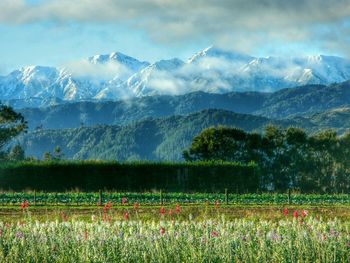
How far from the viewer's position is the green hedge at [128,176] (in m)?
63.0

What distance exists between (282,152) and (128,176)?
→ 31.6m

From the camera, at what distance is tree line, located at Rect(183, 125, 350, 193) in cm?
8744

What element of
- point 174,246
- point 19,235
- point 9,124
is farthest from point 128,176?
point 174,246

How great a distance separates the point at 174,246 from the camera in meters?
14.0

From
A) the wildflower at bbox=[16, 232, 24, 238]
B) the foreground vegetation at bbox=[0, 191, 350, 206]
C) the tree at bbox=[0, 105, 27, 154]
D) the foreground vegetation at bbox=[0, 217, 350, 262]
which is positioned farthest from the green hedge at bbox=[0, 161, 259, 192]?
the foreground vegetation at bbox=[0, 217, 350, 262]

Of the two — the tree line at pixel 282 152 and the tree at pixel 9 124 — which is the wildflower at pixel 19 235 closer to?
the tree line at pixel 282 152

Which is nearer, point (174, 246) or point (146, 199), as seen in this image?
point (174, 246)

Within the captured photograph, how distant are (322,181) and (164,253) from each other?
251 ft

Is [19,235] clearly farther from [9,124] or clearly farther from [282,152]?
[9,124]

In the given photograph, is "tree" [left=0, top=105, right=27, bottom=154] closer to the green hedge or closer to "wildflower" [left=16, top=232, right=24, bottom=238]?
the green hedge

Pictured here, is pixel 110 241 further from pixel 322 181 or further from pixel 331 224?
pixel 322 181

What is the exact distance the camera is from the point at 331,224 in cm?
1653

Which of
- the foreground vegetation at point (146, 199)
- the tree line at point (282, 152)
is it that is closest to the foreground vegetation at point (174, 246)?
the foreground vegetation at point (146, 199)

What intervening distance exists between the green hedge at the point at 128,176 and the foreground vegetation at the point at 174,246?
48.4 meters
